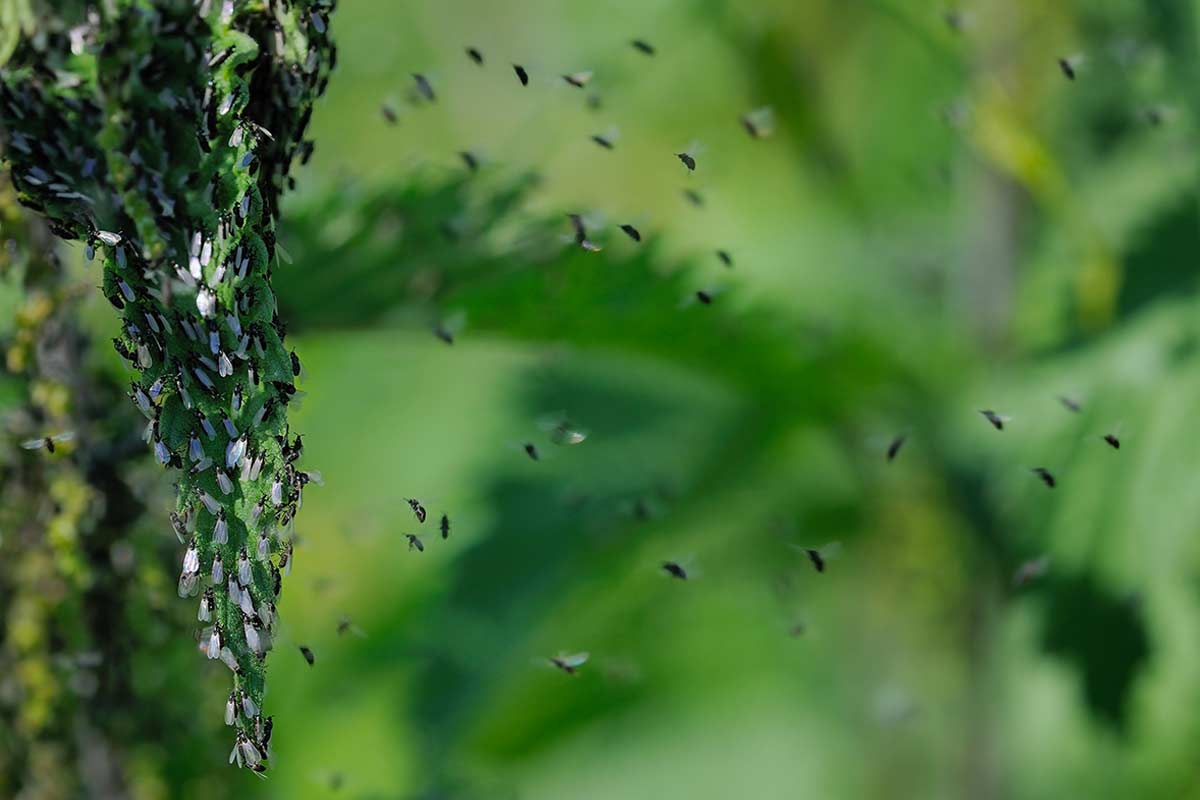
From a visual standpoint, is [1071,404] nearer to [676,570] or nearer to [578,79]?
[676,570]

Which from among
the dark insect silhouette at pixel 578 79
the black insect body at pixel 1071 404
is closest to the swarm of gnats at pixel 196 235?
the dark insect silhouette at pixel 578 79

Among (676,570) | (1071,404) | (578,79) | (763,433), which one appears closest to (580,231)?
(578,79)

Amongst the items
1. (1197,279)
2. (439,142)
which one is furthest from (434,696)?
(439,142)

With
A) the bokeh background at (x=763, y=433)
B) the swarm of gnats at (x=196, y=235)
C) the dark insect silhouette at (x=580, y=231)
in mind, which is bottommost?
the bokeh background at (x=763, y=433)

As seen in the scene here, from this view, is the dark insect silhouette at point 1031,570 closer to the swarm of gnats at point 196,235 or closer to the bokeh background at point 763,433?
the bokeh background at point 763,433

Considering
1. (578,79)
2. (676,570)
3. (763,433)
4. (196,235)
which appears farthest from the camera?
(763,433)

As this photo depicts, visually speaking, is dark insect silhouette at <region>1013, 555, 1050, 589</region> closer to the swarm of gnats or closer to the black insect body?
the black insect body

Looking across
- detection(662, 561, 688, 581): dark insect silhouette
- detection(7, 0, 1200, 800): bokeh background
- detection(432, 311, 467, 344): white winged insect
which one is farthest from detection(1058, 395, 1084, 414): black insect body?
detection(432, 311, 467, 344): white winged insect

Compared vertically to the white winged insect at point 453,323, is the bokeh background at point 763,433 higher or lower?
lower
